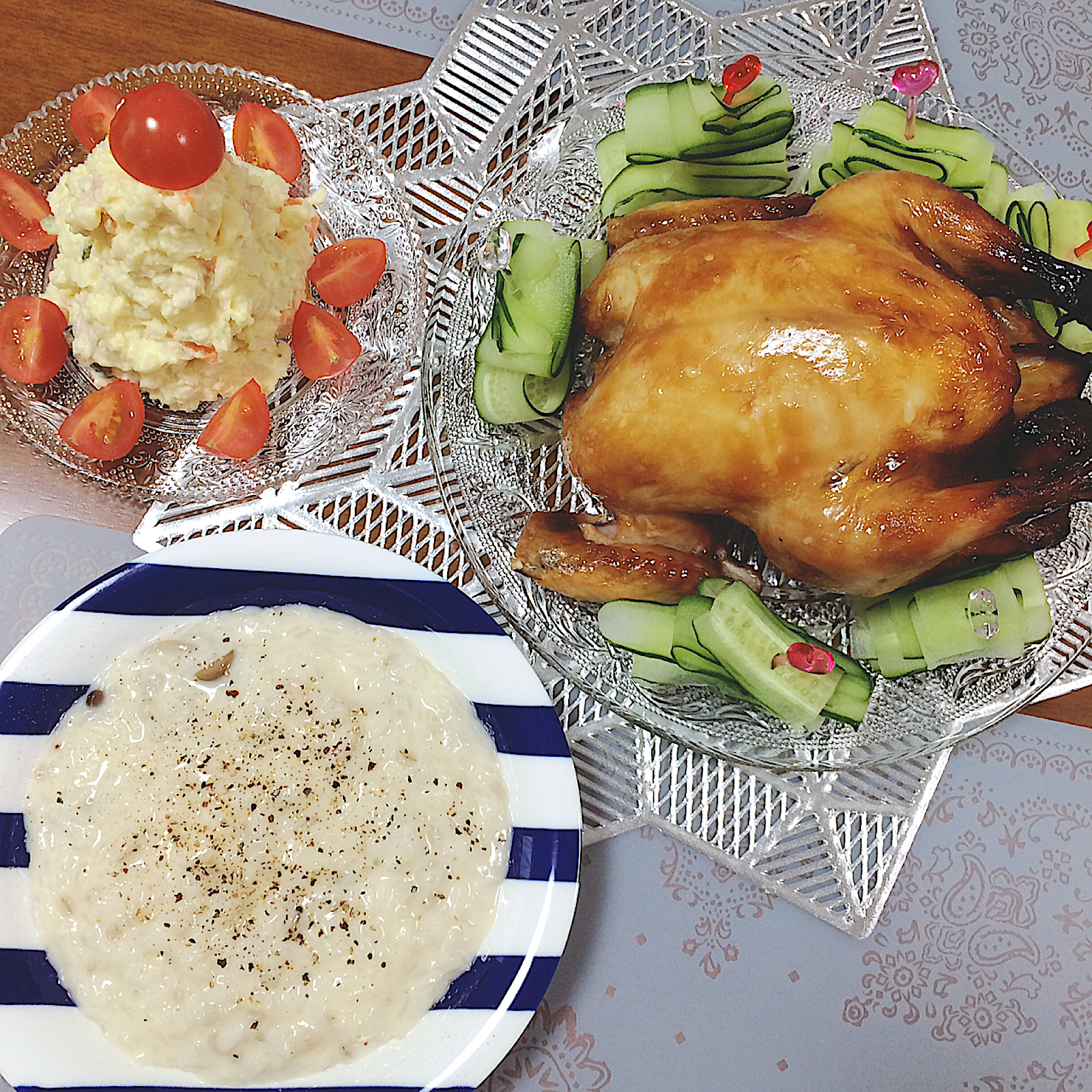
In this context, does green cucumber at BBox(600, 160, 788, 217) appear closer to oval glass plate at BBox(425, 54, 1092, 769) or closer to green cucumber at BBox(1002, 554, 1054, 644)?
oval glass plate at BBox(425, 54, 1092, 769)

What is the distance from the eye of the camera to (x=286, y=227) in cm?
151

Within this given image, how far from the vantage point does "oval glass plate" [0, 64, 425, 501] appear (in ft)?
5.10

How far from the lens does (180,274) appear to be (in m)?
1.36

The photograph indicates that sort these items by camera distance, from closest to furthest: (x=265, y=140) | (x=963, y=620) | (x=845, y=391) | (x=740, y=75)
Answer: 1. (x=845, y=391)
2. (x=740, y=75)
3. (x=963, y=620)
4. (x=265, y=140)

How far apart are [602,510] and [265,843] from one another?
2.55 ft

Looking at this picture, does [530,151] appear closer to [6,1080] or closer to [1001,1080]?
A: [6,1080]

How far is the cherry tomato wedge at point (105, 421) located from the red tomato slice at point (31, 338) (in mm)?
88

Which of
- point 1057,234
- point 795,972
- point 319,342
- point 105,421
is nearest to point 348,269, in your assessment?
point 319,342

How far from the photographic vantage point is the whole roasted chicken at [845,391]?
1237mm

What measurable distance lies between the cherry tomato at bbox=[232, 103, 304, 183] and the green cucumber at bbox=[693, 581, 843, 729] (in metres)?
1.04

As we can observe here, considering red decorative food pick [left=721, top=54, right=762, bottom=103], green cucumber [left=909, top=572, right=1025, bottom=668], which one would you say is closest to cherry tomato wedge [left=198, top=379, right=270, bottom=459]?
red decorative food pick [left=721, top=54, right=762, bottom=103]

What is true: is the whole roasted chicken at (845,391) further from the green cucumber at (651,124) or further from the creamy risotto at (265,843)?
the creamy risotto at (265,843)

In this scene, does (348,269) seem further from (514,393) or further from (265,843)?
(265,843)

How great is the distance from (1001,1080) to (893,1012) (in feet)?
0.76
